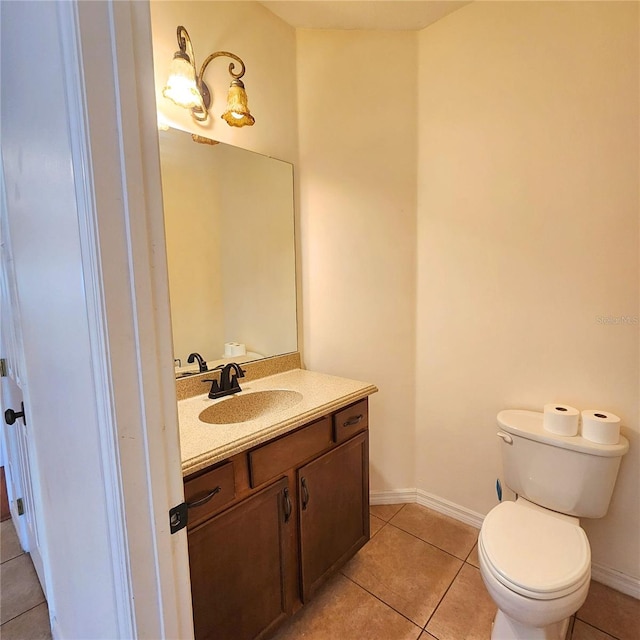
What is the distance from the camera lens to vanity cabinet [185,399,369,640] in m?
0.98

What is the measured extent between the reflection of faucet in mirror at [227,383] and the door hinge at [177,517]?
84 centimetres

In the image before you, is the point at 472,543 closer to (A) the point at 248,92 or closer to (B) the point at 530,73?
(B) the point at 530,73

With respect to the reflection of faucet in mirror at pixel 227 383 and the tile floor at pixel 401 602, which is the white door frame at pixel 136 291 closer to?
the reflection of faucet in mirror at pixel 227 383

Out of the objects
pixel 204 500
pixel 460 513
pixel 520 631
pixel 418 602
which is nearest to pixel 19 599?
pixel 204 500

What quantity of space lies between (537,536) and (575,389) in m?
0.66

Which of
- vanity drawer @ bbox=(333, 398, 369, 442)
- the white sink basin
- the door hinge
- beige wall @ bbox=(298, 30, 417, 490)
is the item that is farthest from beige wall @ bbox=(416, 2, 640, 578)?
the door hinge

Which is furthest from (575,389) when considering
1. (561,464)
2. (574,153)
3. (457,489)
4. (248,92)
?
(248,92)

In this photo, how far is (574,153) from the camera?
145 cm

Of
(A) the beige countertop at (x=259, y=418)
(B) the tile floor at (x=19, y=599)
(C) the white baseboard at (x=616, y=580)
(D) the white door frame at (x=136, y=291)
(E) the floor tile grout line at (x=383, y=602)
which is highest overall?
(D) the white door frame at (x=136, y=291)

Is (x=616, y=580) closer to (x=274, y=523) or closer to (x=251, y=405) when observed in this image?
(x=274, y=523)

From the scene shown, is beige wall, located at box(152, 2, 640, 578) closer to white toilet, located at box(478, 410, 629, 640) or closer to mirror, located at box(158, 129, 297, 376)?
mirror, located at box(158, 129, 297, 376)

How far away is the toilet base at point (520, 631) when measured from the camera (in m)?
1.11

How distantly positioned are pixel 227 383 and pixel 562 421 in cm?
141

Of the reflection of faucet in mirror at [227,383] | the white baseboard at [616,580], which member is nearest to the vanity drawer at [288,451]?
the reflection of faucet in mirror at [227,383]
